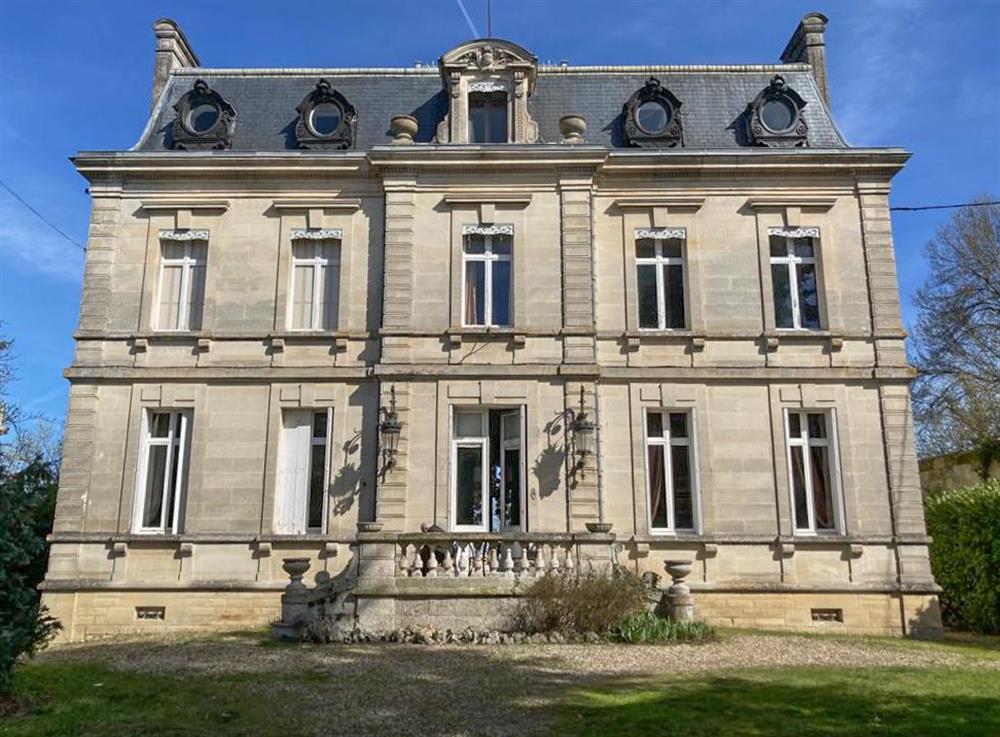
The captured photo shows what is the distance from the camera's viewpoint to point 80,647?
1186 centimetres

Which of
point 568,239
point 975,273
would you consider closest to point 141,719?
point 568,239

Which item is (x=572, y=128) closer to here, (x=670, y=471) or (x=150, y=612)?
(x=670, y=471)

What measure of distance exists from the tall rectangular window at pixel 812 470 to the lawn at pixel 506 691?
129 inches

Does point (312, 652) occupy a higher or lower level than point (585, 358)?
lower

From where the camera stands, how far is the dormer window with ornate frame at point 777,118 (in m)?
15.4

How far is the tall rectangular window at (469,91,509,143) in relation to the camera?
50.7ft

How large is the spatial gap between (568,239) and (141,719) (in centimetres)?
1029

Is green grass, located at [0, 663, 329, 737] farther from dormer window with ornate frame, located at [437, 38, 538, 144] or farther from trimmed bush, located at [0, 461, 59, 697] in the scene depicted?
dormer window with ornate frame, located at [437, 38, 538, 144]

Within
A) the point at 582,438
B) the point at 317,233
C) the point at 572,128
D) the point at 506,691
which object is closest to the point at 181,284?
the point at 317,233

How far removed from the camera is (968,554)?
1377 cm

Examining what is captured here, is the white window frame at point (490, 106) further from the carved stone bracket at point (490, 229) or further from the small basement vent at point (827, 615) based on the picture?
the small basement vent at point (827, 615)

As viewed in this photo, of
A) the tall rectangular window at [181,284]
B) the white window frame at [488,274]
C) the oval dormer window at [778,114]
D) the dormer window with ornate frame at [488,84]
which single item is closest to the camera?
the white window frame at [488,274]

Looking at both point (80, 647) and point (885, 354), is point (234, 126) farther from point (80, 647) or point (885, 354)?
point (885, 354)

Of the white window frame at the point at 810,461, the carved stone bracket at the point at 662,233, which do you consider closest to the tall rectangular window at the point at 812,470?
the white window frame at the point at 810,461
